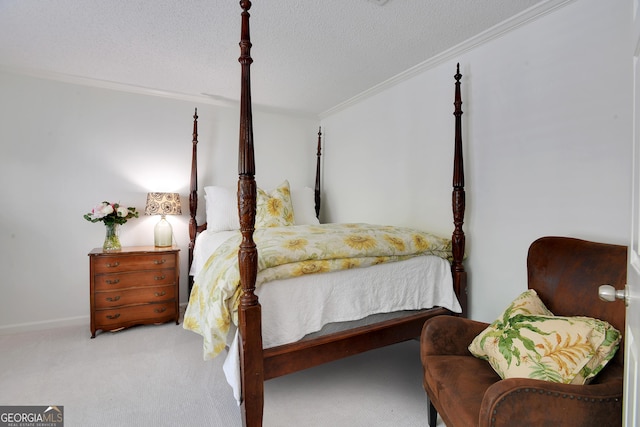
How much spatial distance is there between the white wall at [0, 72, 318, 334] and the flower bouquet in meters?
0.29

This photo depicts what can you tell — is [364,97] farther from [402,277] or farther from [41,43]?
[41,43]

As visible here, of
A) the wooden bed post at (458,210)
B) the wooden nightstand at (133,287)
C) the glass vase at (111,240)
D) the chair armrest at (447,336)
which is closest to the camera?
the chair armrest at (447,336)

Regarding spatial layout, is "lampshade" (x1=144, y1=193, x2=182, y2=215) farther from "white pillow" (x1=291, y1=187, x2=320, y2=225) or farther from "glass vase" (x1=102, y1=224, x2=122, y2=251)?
"white pillow" (x1=291, y1=187, x2=320, y2=225)

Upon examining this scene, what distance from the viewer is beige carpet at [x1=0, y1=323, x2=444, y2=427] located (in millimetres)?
1704

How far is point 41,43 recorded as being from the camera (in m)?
2.33

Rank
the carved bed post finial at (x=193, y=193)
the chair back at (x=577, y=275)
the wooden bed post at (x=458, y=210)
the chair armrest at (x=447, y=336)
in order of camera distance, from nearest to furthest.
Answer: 1. the chair back at (x=577, y=275)
2. the chair armrest at (x=447, y=336)
3. the wooden bed post at (x=458, y=210)
4. the carved bed post finial at (x=193, y=193)

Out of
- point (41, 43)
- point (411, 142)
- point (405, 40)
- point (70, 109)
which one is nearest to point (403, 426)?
point (411, 142)

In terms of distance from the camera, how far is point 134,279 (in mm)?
2859

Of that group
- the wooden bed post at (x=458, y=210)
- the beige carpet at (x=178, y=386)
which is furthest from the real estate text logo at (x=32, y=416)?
the wooden bed post at (x=458, y=210)

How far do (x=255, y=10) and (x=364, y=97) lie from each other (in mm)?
1684

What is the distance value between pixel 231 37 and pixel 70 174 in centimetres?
210

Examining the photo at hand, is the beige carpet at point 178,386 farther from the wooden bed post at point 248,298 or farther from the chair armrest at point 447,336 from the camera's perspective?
the chair armrest at point 447,336

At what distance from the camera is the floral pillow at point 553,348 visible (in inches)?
43.5

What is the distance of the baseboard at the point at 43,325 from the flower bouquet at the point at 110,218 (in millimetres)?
790
